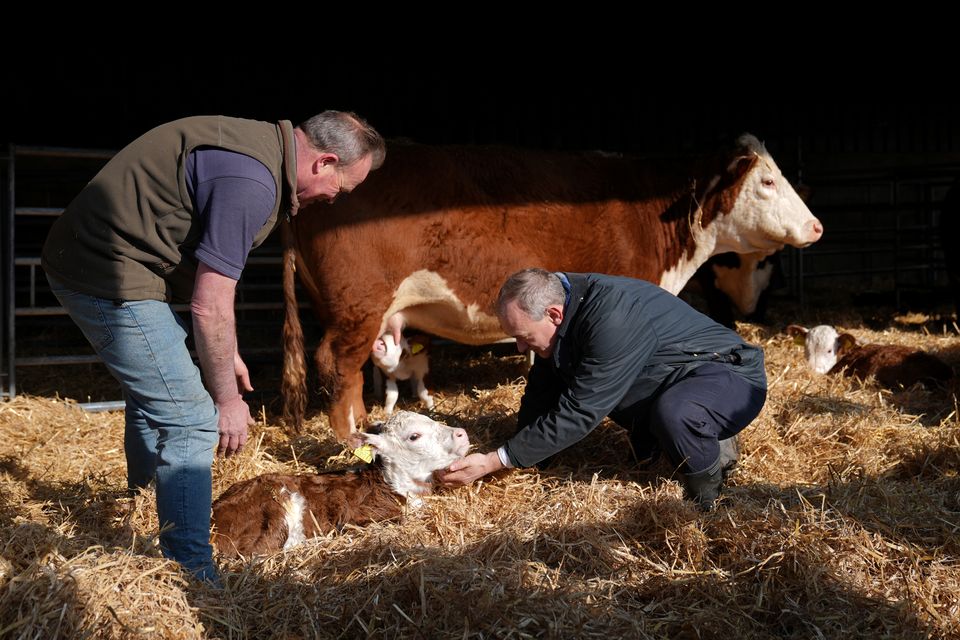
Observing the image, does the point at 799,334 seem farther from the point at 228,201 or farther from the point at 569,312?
the point at 228,201

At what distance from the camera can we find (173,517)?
2.97 m

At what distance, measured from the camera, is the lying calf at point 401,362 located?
22.2 feet

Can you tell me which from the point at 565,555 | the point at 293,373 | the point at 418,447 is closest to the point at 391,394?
the point at 293,373

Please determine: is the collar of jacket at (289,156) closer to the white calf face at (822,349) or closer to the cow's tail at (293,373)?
the cow's tail at (293,373)

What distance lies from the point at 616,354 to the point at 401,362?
11.1ft

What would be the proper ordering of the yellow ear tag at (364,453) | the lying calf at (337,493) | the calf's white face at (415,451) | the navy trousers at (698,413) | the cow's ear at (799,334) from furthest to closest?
the cow's ear at (799,334)
the calf's white face at (415,451)
the yellow ear tag at (364,453)
the navy trousers at (698,413)
the lying calf at (337,493)

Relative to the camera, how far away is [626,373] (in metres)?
4.07

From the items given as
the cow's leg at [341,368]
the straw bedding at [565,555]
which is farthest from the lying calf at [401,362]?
the straw bedding at [565,555]

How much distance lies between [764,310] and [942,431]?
5.44m

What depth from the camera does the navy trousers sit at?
396 cm

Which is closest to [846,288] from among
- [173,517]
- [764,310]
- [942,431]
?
[764,310]

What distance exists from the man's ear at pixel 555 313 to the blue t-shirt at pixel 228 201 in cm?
158

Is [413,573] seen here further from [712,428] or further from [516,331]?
[712,428]

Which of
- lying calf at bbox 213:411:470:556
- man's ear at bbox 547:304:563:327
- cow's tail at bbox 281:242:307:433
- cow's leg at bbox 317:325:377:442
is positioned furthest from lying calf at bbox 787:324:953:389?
cow's tail at bbox 281:242:307:433
